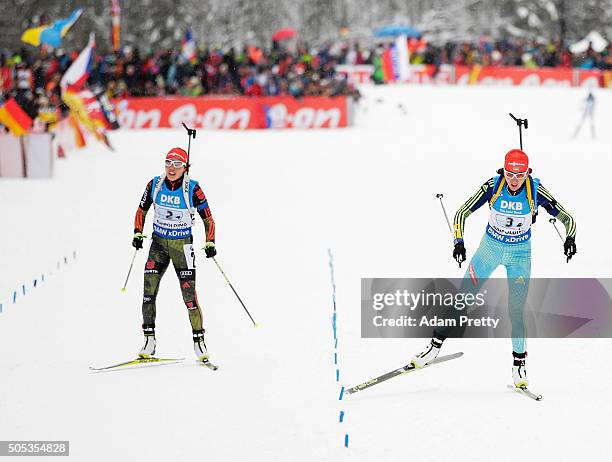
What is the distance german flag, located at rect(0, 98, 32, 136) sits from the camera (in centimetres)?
2095

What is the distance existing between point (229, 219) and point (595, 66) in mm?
28145

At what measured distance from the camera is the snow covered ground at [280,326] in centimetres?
645

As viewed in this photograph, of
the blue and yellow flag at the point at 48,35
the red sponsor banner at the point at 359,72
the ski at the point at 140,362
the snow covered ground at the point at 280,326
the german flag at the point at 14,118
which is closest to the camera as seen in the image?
the snow covered ground at the point at 280,326

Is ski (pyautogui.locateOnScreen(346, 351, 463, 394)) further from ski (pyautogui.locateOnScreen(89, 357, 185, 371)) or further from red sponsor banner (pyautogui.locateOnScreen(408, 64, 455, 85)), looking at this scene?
red sponsor banner (pyautogui.locateOnScreen(408, 64, 455, 85))

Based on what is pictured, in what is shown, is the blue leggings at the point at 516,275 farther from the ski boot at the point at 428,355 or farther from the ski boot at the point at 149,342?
the ski boot at the point at 149,342

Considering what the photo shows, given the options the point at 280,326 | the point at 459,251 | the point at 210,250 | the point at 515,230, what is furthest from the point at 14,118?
the point at 515,230

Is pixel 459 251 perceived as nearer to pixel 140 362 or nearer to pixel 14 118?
pixel 140 362

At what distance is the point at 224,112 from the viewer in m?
27.2

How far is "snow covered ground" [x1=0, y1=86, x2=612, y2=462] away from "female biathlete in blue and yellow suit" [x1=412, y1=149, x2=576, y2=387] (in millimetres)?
584

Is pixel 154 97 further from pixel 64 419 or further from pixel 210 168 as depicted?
pixel 64 419

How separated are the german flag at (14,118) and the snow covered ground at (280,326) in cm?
136

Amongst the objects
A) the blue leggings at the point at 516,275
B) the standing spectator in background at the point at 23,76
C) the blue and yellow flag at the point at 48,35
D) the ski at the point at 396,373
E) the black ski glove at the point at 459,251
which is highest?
the blue and yellow flag at the point at 48,35

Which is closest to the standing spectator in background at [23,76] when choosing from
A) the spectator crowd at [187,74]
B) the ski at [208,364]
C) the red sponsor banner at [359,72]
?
the spectator crowd at [187,74]

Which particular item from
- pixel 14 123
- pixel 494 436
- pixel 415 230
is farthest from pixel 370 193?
pixel 494 436
